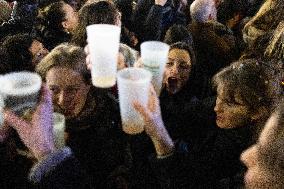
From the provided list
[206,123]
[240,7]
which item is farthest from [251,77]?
[240,7]

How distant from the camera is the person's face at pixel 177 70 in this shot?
8.79ft

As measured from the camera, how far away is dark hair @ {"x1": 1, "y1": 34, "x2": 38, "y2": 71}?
294 cm

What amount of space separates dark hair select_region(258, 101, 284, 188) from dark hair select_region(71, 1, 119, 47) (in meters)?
1.96

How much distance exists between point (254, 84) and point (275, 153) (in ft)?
2.74

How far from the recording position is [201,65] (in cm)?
346

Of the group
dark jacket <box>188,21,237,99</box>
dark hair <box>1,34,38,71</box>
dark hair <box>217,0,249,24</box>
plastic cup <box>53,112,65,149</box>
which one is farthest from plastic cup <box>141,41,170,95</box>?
dark hair <box>217,0,249,24</box>

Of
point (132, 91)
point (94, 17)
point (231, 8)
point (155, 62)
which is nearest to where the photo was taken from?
point (132, 91)

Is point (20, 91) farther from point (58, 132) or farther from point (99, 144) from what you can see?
point (99, 144)

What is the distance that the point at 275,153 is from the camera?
1.23 metres

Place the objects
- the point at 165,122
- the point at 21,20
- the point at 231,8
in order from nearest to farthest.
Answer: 1. the point at 165,122
2. the point at 21,20
3. the point at 231,8

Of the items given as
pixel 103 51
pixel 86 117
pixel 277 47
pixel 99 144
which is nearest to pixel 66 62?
pixel 86 117

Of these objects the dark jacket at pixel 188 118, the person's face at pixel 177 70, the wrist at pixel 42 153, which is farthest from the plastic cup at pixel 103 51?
the person's face at pixel 177 70

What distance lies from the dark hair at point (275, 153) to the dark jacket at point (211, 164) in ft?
1.70

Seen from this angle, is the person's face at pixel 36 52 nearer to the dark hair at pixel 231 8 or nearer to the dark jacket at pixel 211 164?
the dark jacket at pixel 211 164
